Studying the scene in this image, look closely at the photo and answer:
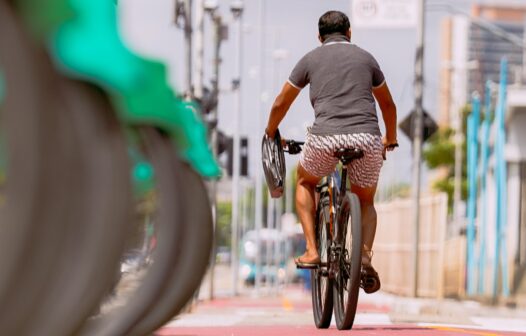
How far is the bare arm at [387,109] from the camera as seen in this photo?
7811 millimetres

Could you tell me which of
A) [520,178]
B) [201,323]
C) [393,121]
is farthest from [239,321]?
[520,178]

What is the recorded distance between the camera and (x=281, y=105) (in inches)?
309

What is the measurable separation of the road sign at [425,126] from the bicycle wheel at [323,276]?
12596 mm

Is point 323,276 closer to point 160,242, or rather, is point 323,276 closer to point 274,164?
point 274,164

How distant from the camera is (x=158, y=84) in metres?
2.98

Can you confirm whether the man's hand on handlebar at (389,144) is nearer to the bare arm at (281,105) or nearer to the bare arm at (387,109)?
the bare arm at (387,109)

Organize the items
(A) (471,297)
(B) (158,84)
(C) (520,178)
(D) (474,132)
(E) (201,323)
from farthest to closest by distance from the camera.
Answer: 1. (C) (520,178)
2. (D) (474,132)
3. (A) (471,297)
4. (E) (201,323)
5. (B) (158,84)

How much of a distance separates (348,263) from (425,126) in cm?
1350

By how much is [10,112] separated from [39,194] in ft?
0.45

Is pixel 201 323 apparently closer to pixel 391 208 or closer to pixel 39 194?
pixel 39 194

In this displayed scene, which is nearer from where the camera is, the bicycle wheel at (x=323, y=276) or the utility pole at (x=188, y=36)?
the bicycle wheel at (x=323, y=276)

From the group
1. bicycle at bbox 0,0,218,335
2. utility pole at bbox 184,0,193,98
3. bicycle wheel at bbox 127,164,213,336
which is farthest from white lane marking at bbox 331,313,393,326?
utility pole at bbox 184,0,193,98

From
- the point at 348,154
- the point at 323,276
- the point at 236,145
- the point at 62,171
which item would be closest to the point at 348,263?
the point at 323,276

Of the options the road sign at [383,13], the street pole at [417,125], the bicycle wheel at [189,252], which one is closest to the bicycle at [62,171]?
the bicycle wheel at [189,252]
